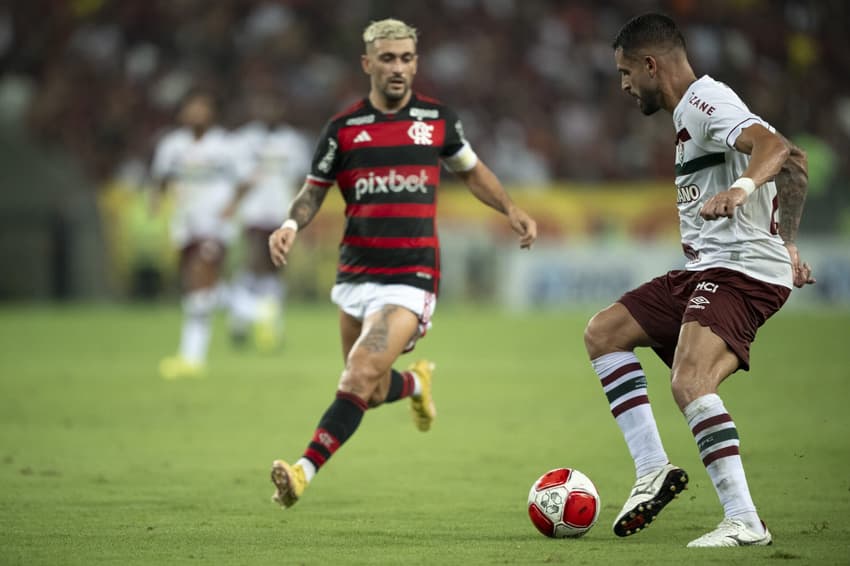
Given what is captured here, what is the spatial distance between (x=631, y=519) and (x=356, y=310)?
2104 millimetres

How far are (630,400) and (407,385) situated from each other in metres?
2.18

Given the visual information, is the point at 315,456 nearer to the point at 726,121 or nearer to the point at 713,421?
the point at 713,421

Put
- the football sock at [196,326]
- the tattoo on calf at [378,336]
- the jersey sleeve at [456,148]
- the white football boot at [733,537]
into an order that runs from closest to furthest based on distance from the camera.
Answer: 1. the white football boot at [733,537]
2. the tattoo on calf at [378,336]
3. the jersey sleeve at [456,148]
4. the football sock at [196,326]

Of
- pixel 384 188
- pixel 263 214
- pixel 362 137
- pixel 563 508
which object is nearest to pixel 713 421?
pixel 563 508

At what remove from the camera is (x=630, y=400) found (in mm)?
6242

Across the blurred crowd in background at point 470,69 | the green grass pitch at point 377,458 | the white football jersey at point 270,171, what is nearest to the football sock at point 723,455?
the green grass pitch at point 377,458

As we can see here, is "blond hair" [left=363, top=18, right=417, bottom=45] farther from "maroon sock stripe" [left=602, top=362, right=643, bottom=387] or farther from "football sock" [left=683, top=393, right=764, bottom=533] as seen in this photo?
"football sock" [left=683, top=393, right=764, bottom=533]

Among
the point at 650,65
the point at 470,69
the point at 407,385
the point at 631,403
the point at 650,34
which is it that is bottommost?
the point at 407,385

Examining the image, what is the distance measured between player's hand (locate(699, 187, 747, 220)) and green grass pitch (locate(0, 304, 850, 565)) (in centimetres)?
131

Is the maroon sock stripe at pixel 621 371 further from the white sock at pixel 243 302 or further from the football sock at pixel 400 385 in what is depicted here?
the white sock at pixel 243 302

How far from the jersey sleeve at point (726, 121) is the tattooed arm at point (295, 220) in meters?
2.06

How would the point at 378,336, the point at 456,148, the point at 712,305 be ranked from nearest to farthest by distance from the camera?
the point at 712,305 → the point at 378,336 → the point at 456,148

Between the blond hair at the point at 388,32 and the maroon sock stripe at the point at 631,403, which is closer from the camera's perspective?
the maroon sock stripe at the point at 631,403

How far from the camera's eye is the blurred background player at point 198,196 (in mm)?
14203
